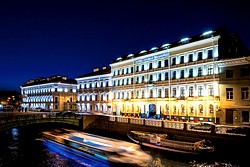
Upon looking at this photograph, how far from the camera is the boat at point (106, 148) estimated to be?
80.9 feet

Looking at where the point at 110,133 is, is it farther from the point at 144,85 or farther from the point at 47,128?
the point at 47,128

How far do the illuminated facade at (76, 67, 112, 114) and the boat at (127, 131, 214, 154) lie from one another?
3098cm

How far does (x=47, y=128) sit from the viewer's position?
55312 mm

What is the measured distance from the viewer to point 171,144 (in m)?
29.9

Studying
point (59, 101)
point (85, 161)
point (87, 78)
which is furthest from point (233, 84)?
point (59, 101)

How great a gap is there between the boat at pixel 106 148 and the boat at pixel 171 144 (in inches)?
154

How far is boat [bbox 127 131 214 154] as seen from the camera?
27375 millimetres

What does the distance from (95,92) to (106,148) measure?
4324cm

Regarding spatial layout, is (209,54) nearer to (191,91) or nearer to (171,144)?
(191,91)

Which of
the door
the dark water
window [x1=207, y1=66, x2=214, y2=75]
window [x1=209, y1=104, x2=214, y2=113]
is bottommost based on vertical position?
the dark water

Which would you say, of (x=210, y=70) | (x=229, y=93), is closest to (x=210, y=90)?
(x=210, y=70)

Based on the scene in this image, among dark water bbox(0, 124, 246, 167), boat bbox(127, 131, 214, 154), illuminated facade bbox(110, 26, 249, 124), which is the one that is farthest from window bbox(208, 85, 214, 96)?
dark water bbox(0, 124, 246, 167)

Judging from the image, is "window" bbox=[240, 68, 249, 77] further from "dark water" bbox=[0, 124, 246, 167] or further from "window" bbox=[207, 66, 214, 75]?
"dark water" bbox=[0, 124, 246, 167]

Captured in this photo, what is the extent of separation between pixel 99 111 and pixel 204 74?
3477cm
